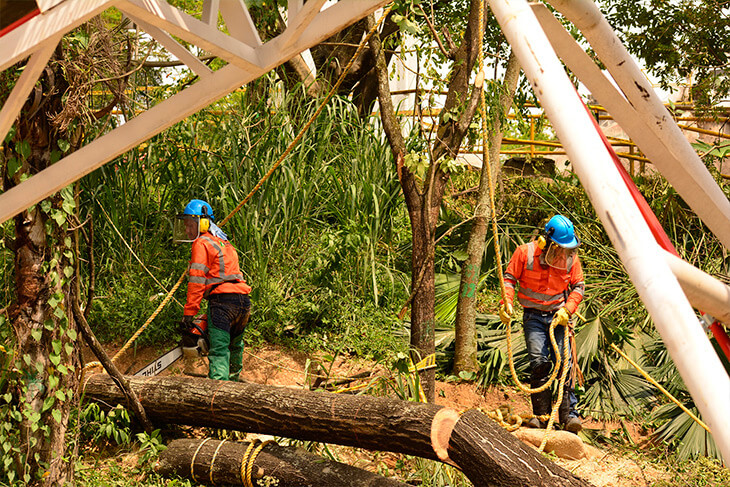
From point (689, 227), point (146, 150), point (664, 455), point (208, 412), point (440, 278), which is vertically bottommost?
point (664, 455)

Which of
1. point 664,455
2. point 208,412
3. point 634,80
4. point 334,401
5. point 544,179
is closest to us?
point 634,80

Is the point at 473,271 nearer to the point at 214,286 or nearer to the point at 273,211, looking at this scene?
the point at 273,211

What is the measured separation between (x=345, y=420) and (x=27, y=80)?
316cm

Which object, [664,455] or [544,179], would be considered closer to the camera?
[664,455]

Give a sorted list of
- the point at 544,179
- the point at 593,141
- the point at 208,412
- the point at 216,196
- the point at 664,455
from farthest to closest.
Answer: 1. the point at 544,179
2. the point at 216,196
3. the point at 664,455
4. the point at 208,412
5. the point at 593,141

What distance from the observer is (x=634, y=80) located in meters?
1.93

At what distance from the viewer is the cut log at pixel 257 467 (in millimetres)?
4758

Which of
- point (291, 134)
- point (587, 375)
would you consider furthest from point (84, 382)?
point (587, 375)

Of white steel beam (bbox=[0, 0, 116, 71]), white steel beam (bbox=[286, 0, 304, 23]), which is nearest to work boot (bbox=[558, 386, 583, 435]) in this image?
white steel beam (bbox=[286, 0, 304, 23])

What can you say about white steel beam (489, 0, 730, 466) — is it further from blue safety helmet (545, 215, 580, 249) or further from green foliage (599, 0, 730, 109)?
green foliage (599, 0, 730, 109)

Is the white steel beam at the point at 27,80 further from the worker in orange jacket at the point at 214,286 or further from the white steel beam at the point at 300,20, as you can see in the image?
the worker in orange jacket at the point at 214,286

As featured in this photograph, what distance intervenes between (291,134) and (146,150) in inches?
61.3

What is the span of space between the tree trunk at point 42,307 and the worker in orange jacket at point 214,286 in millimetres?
1712

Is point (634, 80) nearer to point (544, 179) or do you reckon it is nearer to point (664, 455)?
point (664, 455)
